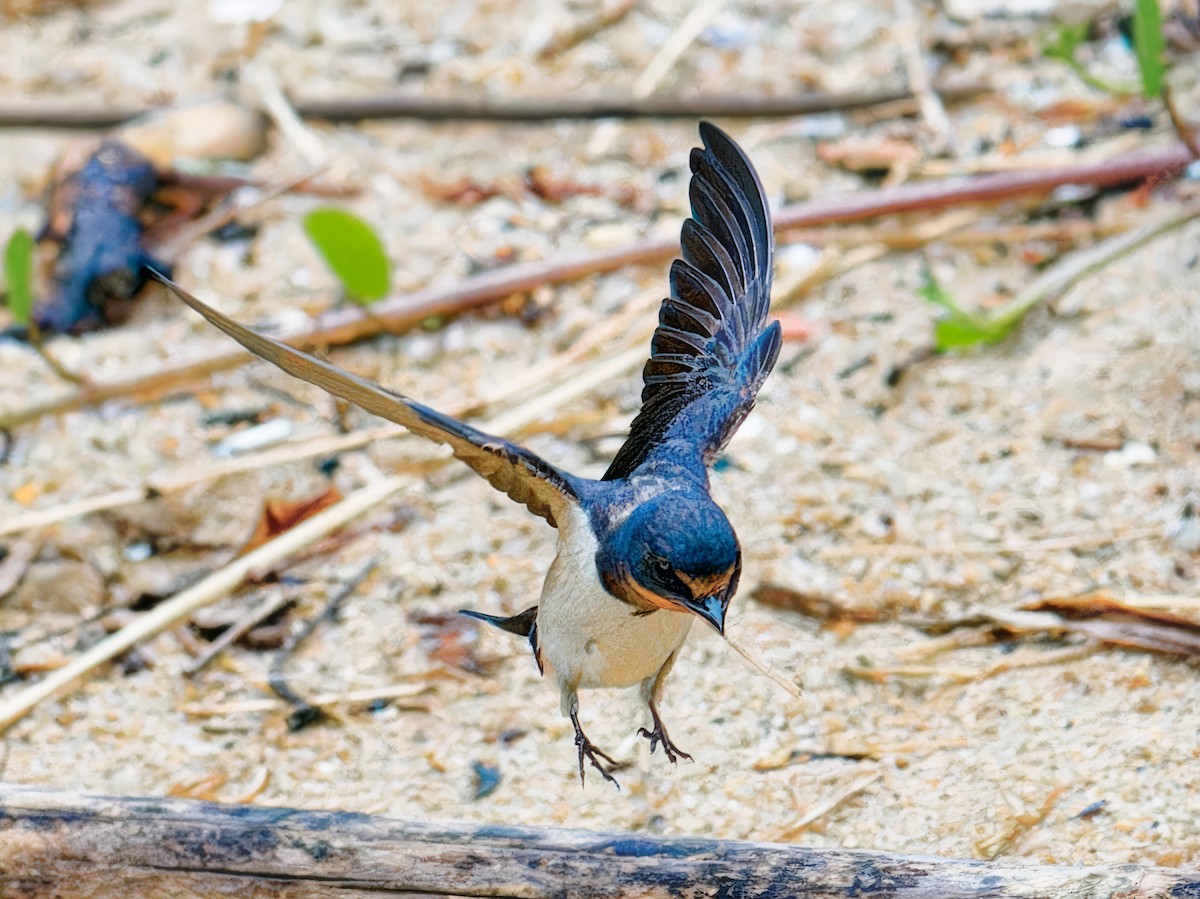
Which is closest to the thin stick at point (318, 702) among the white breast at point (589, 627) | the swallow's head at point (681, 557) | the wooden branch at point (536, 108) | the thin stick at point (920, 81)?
the white breast at point (589, 627)

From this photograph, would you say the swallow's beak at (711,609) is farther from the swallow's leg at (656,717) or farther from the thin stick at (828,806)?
the thin stick at (828,806)

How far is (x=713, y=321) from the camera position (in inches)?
127

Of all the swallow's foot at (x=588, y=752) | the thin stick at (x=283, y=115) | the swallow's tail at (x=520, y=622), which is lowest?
the swallow's foot at (x=588, y=752)

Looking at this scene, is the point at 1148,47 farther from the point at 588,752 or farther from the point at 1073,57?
the point at 588,752

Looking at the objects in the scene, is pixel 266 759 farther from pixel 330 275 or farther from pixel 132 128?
pixel 132 128

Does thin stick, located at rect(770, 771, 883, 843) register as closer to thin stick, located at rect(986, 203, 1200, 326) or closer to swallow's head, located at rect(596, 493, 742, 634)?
swallow's head, located at rect(596, 493, 742, 634)

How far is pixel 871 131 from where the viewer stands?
551 cm

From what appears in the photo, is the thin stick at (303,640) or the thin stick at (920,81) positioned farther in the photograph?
the thin stick at (920,81)

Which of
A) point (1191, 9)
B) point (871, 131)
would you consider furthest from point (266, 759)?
point (1191, 9)

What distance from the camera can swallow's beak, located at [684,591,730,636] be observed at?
2.47 meters

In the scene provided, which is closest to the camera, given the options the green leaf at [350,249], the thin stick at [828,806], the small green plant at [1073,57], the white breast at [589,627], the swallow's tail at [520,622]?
the white breast at [589,627]

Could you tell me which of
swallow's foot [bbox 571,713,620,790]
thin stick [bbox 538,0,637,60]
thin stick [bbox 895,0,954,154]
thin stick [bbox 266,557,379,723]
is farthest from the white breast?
thin stick [bbox 538,0,637,60]

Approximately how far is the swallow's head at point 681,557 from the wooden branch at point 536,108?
3355mm

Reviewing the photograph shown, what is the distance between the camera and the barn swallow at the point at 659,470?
244 cm
